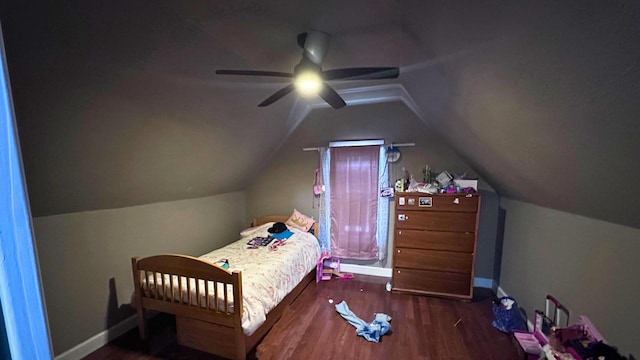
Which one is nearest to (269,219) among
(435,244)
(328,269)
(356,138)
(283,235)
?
(283,235)

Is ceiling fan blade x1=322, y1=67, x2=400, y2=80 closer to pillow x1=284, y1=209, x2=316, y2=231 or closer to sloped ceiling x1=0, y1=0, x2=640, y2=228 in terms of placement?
sloped ceiling x1=0, y1=0, x2=640, y2=228

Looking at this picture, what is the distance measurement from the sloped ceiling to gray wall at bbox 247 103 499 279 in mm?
802

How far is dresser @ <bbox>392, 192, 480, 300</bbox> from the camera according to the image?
272 cm

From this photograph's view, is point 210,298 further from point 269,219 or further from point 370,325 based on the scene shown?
point 269,219

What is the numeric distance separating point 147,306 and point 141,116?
163 cm

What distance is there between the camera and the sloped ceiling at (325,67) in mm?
875

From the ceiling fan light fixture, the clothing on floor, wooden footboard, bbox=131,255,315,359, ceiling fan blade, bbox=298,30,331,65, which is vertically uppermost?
ceiling fan blade, bbox=298,30,331,65

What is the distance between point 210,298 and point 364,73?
2063 mm

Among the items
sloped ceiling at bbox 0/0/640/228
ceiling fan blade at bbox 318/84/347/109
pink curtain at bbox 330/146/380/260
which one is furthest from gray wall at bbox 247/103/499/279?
ceiling fan blade at bbox 318/84/347/109

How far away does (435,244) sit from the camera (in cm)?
281

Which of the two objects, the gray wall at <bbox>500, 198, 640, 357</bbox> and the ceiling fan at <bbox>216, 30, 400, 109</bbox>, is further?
the ceiling fan at <bbox>216, 30, 400, 109</bbox>

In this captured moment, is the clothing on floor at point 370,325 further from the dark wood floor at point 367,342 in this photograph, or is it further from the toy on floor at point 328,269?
the toy on floor at point 328,269

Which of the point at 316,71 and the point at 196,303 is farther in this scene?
the point at 196,303

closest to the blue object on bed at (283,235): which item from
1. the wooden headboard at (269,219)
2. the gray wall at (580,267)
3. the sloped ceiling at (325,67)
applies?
the wooden headboard at (269,219)
